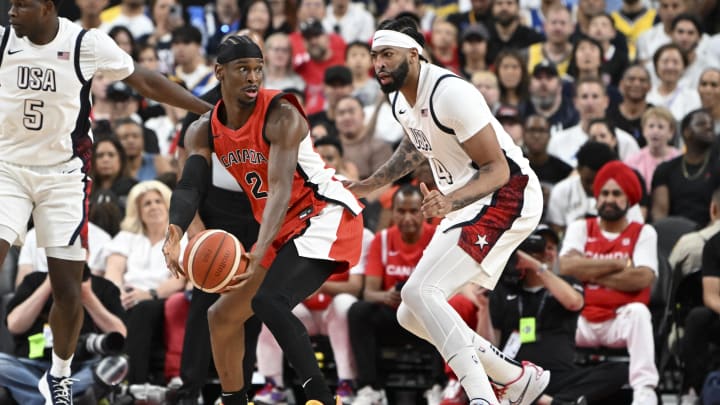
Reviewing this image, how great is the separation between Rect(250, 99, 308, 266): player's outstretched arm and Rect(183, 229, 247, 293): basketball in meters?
0.11

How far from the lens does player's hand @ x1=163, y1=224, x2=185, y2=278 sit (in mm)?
6605

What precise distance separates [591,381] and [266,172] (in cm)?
344

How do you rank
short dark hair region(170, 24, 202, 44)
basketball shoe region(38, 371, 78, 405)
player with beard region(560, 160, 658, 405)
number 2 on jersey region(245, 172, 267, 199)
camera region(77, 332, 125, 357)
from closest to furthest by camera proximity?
number 2 on jersey region(245, 172, 267, 199), basketball shoe region(38, 371, 78, 405), camera region(77, 332, 125, 357), player with beard region(560, 160, 658, 405), short dark hair region(170, 24, 202, 44)

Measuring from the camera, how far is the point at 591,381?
363 inches

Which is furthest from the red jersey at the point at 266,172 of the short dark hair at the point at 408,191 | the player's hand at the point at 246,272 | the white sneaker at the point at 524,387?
the short dark hair at the point at 408,191

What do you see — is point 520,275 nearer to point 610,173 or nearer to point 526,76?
point 610,173

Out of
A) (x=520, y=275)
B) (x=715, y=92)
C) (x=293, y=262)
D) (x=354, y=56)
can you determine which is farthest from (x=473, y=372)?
(x=354, y=56)

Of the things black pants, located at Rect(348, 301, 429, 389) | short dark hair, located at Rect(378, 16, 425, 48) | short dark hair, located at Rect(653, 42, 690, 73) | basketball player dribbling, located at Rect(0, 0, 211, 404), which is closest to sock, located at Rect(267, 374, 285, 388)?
black pants, located at Rect(348, 301, 429, 389)

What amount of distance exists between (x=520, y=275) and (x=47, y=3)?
3929 mm

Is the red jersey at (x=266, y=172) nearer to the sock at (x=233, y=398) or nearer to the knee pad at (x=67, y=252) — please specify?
the sock at (x=233, y=398)

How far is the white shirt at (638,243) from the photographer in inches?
378

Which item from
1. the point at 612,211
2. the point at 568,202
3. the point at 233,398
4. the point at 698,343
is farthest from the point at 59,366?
the point at 568,202

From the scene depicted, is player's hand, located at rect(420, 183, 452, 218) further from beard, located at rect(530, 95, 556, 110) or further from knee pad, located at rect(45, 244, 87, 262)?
beard, located at rect(530, 95, 556, 110)

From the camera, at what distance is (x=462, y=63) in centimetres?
1373
